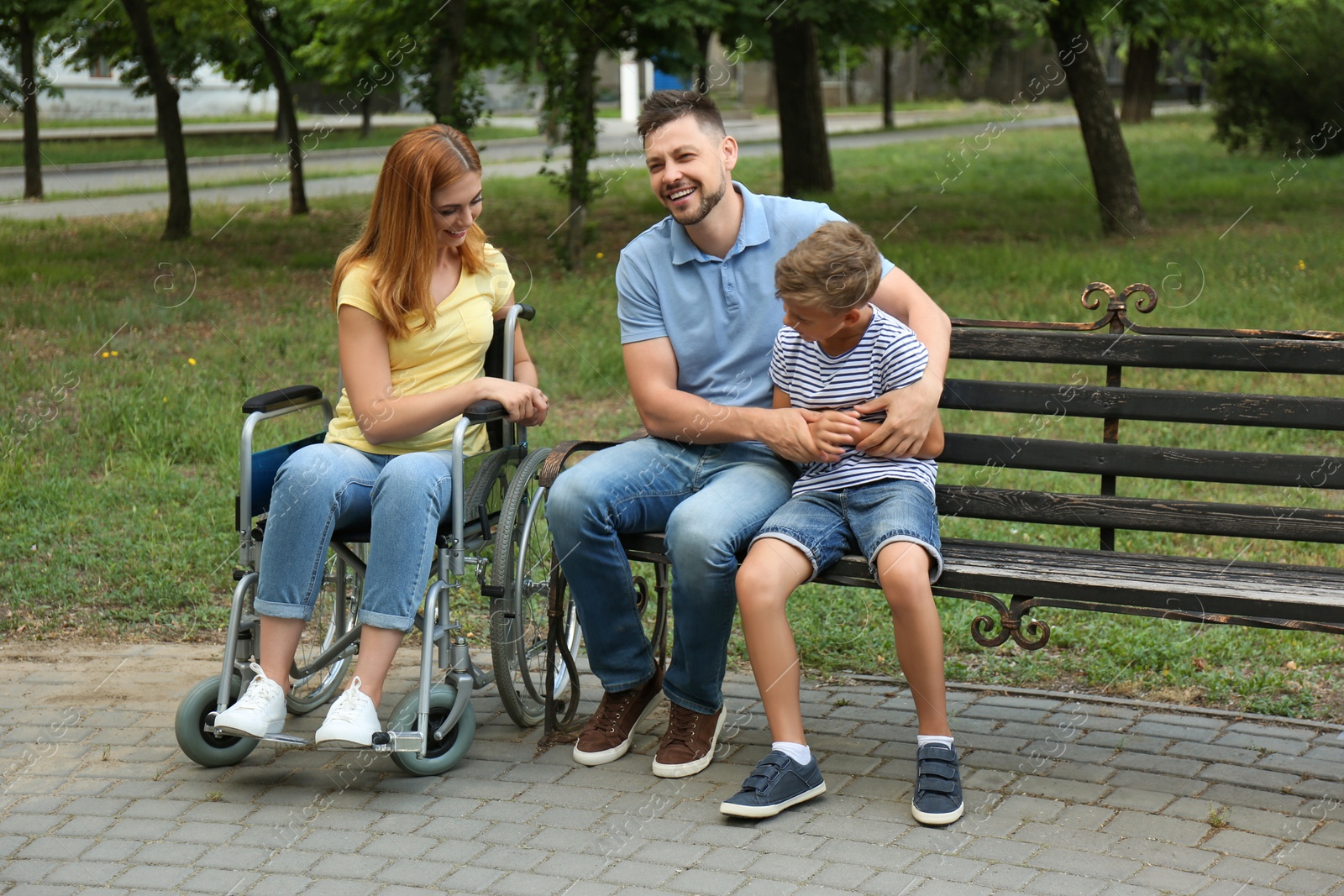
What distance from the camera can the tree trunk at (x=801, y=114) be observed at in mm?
14641

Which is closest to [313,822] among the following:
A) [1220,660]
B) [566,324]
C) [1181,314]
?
[1220,660]

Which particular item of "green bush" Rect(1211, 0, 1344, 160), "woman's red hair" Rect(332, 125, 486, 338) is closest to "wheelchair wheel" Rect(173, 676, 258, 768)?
"woman's red hair" Rect(332, 125, 486, 338)

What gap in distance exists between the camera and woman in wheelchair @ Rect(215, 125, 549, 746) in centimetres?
346

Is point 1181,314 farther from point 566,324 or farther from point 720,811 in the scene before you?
point 720,811

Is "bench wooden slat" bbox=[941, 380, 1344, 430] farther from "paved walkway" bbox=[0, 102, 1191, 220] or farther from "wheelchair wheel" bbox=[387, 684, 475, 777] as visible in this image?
"paved walkway" bbox=[0, 102, 1191, 220]

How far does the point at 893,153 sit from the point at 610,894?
21485 millimetres

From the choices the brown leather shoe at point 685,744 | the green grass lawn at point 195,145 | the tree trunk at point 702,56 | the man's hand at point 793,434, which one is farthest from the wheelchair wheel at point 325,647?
the green grass lawn at point 195,145

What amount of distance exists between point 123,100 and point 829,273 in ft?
125

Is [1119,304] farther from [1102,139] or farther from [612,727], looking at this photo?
[1102,139]

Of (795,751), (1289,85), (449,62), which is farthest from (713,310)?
(1289,85)

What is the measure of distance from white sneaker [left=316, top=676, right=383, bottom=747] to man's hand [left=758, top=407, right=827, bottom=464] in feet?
3.78

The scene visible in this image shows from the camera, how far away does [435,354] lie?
12.6ft

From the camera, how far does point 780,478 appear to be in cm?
371

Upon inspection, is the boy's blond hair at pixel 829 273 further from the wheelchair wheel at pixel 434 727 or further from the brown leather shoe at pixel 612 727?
the wheelchair wheel at pixel 434 727
